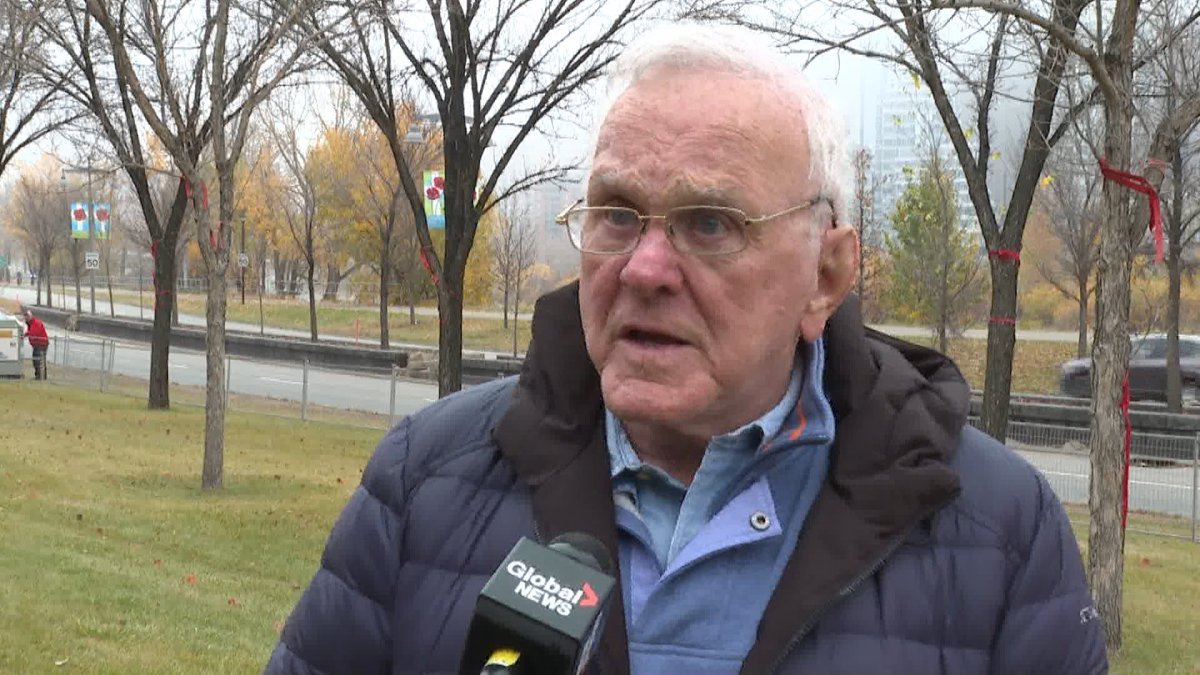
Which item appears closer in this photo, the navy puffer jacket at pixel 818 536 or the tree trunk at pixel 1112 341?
the navy puffer jacket at pixel 818 536

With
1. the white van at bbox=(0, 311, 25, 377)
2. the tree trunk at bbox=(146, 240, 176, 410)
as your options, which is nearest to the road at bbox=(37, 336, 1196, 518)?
the white van at bbox=(0, 311, 25, 377)

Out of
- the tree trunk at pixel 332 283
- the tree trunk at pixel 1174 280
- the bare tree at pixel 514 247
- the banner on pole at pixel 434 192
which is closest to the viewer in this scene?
the banner on pole at pixel 434 192

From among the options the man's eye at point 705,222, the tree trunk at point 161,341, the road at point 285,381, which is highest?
the man's eye at point 705,222

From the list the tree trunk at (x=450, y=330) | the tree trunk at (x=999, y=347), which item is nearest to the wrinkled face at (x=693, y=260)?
the tree trunk at (x=999, y=347)

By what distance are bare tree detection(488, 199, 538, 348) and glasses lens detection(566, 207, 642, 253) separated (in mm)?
42317

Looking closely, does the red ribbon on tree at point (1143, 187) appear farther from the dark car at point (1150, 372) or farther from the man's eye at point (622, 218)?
the dark car at point (1150, 372)

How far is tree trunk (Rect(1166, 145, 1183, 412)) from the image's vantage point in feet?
77.6

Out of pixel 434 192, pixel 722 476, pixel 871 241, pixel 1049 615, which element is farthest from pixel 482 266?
pixel 1049 615

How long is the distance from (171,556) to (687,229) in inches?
336

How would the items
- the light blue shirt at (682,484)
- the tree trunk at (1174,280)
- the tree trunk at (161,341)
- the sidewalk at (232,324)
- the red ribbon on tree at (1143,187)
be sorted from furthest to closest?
the sidewalk at (232,324), the tree trunk at (1174,280), the tree trunk at (161,341), the red ribbon on tree at (1143,187), the light blue shirt at (682,484)

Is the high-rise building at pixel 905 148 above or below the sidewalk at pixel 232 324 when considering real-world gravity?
above

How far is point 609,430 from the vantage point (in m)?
2.18

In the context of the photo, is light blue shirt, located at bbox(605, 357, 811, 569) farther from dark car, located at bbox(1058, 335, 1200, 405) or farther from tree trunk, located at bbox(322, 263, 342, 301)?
tree trunk, located at bbox(322, 263, 342, 301)

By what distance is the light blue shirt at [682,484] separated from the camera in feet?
6.79
